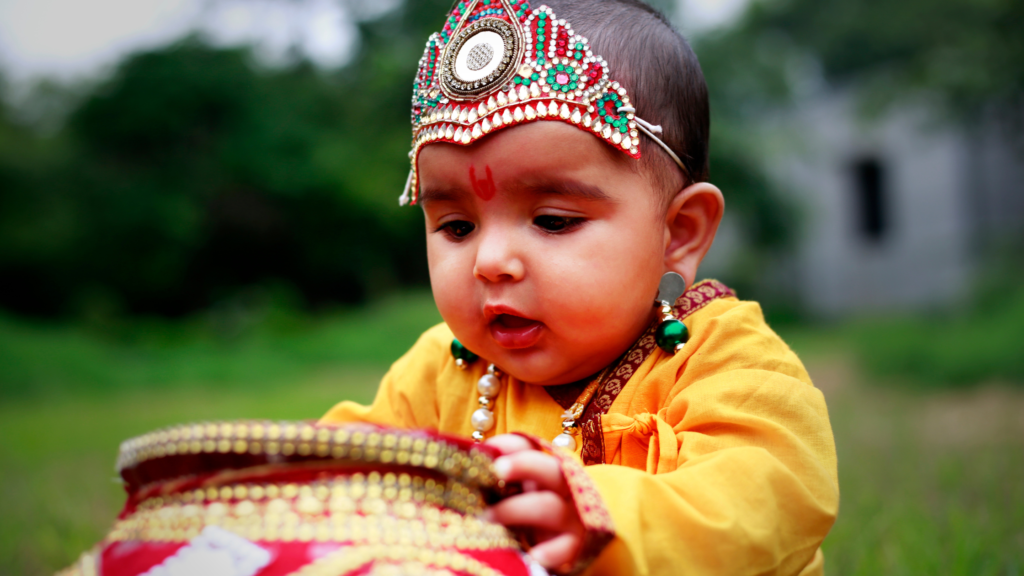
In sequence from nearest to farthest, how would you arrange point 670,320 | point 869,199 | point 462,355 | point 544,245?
1. point 544,245
2. point 670,320
3. point 462,355
4. point 869,199

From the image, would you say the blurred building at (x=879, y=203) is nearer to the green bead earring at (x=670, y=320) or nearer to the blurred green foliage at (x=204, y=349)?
the blurred green foliage at (x=204, y=349)

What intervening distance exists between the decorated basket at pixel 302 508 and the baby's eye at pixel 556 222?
0.52m

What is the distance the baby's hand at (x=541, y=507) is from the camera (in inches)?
39.8

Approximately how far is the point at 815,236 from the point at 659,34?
15.6 metres

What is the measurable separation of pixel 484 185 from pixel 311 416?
3.97m

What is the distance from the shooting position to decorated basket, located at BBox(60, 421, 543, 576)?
86 centimetres

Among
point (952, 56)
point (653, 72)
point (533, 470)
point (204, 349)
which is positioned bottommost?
point (533, 470)

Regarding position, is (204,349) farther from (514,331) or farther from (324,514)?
(324,514)

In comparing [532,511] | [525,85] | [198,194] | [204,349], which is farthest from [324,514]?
[198,194]

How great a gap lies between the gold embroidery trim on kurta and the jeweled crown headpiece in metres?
0.31

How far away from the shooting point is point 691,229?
1.59 m

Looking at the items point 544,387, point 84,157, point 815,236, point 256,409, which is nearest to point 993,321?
point 256,409

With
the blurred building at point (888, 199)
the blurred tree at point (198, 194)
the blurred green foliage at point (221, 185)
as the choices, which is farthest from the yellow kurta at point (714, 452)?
the blurred tree at point (198, 194)

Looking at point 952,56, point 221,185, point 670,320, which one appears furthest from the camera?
point 221,185
